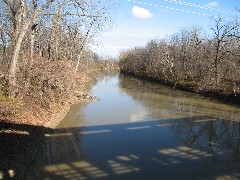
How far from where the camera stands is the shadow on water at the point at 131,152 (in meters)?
10.7

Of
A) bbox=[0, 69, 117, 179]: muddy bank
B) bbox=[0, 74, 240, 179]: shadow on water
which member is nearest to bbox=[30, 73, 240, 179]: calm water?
bbox=[0, 74, 240, 179]: shadow on water

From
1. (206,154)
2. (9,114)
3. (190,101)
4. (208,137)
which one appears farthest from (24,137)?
(190,101)

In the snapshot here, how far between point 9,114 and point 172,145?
7.51 metres

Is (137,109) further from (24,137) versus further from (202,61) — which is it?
(202,61)

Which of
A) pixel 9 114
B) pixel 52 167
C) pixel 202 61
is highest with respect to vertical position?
pixel 202 61

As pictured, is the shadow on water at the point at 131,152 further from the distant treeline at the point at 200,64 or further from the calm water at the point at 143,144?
the distant treeline at the point at 200,64

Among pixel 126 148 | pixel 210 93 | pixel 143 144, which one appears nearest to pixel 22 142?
pixel 126 148

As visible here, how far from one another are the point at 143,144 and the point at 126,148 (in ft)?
3.17

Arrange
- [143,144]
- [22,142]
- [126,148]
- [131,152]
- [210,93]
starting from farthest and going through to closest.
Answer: [210,93] → [143,144] → [126,148] → [131,152] → [22,142]

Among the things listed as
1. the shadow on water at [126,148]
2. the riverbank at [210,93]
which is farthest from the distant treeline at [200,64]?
the shadow on water at [126,148]

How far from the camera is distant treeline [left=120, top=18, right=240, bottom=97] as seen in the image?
31797 mm

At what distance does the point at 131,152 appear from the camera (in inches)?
514

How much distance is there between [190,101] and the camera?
28.0 metres

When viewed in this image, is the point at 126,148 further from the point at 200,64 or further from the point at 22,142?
the point at 200,64
